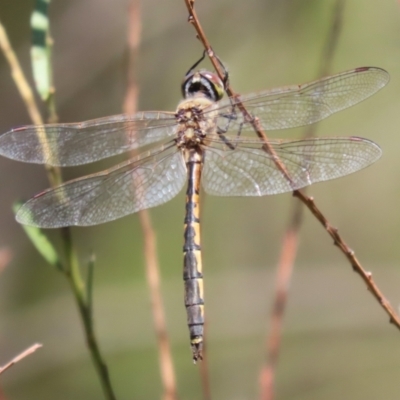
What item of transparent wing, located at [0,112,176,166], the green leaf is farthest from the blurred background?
the green leaf

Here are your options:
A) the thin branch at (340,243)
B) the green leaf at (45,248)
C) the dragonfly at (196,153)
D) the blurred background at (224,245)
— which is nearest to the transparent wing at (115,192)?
the dragonfly at (196,153)

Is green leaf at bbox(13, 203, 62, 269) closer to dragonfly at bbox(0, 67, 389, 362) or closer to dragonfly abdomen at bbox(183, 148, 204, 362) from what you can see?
dragonfly at bbox(0, 67, 389, 362)

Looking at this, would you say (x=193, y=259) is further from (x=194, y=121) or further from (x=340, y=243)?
(x=340, y=243)

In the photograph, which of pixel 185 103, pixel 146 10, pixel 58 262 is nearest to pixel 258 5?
pixel 146 10

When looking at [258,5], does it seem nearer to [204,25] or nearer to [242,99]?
[204,25]

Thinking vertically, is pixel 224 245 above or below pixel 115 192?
above

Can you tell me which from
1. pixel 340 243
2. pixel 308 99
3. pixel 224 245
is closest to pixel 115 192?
pixel 308 99
